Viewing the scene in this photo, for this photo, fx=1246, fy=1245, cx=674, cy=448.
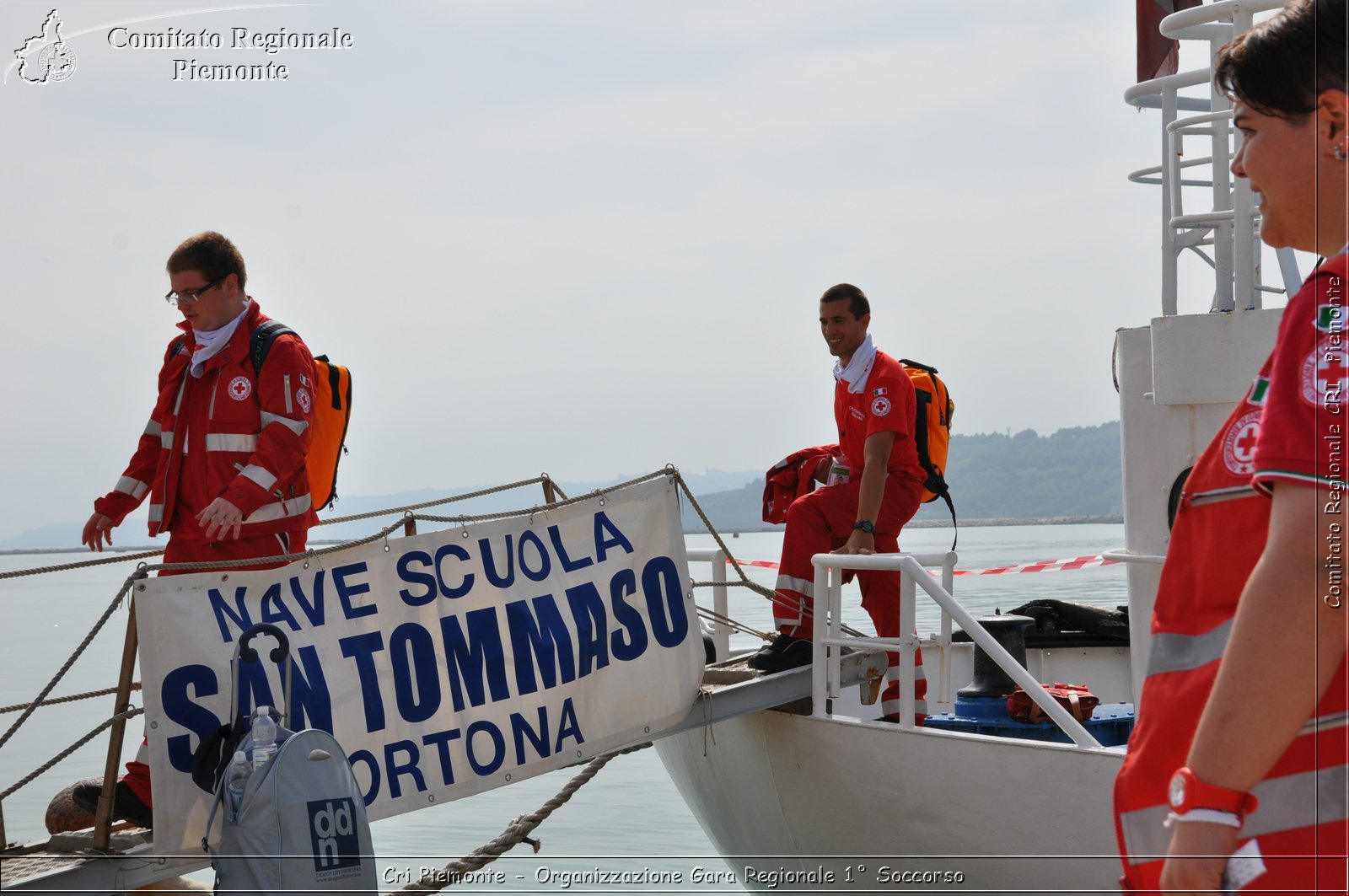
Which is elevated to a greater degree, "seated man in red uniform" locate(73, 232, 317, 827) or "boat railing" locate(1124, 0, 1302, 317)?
"boat railing" locate(1124, 0, 1302, 317)

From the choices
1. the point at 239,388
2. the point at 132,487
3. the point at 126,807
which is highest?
the point at 239,388

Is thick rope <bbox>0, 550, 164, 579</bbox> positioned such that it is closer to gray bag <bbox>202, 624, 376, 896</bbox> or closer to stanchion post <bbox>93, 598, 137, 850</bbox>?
stanchion post <bbox>93, 598, 137, 850</bbox>

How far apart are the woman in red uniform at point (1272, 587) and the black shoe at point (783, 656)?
422 cm

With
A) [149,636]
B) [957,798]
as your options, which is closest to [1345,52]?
[149,636]

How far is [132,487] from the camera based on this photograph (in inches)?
189

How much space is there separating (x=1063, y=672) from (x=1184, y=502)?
6480mm

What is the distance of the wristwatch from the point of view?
1410 mm

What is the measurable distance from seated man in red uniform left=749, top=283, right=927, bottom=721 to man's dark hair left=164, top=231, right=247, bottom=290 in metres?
2.84

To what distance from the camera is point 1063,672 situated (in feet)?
25.4

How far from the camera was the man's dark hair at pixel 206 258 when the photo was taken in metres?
4.55

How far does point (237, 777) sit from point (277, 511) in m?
1.17

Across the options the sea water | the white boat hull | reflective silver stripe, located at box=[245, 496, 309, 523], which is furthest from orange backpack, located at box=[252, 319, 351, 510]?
the white boat hull

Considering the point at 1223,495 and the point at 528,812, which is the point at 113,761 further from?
the point at 528,812

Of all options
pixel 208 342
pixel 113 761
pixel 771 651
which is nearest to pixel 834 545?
pixel 771 651
